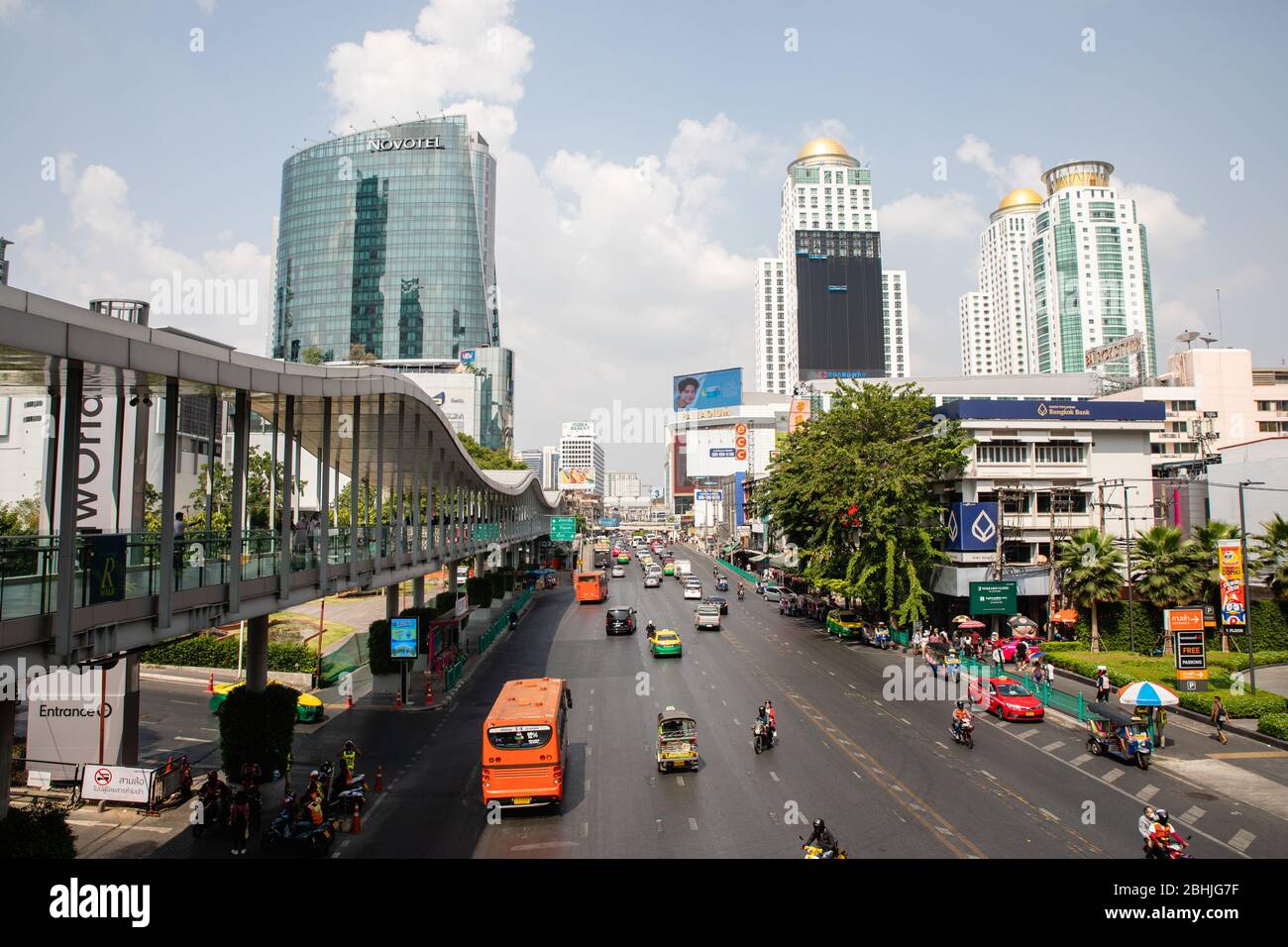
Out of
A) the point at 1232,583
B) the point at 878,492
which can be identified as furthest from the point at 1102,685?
the point at 878,492

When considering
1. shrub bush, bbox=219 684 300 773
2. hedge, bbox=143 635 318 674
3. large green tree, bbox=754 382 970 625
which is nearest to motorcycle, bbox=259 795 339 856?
shrub bush, bbox=219 684 300 773

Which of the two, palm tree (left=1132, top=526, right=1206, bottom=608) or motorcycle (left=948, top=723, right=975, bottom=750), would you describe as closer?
motorcycle (left=948, top=723, right=975, bottom=750)

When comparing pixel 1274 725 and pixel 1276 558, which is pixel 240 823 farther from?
pixel 1276 558

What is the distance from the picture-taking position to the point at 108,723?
2108 centimetres

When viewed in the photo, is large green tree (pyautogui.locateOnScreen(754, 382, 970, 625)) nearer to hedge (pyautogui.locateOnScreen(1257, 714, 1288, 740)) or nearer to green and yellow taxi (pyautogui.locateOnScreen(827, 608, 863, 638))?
green and yellow taxi (pyautogui.locateOnScreen(827, 608, 863, 638))

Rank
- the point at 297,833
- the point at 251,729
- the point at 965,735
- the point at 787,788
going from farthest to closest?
the point at 965,735 → the point at 787,788 → the point at 251,729 → the point at 297,833

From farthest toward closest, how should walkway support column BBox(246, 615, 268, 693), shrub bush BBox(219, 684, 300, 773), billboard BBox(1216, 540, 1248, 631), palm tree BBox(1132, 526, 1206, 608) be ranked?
palm tree BBox(1132, 526, 1206, 608), billboard BBox(1216, 540, 1248, 631), walkway support column BBox(246, 615, 268, 693), shrub bush BBox(219, 684, 300, 773)

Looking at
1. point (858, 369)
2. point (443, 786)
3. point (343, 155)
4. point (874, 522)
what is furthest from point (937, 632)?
point (343, 155)

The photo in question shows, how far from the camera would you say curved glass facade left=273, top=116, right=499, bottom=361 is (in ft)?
536

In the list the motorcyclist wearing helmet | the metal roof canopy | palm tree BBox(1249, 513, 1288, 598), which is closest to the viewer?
the metal roof canopy

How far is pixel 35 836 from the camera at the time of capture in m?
12.5

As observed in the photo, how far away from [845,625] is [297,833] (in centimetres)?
3706

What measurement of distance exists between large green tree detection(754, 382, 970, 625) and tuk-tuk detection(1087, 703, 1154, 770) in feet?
61.8
